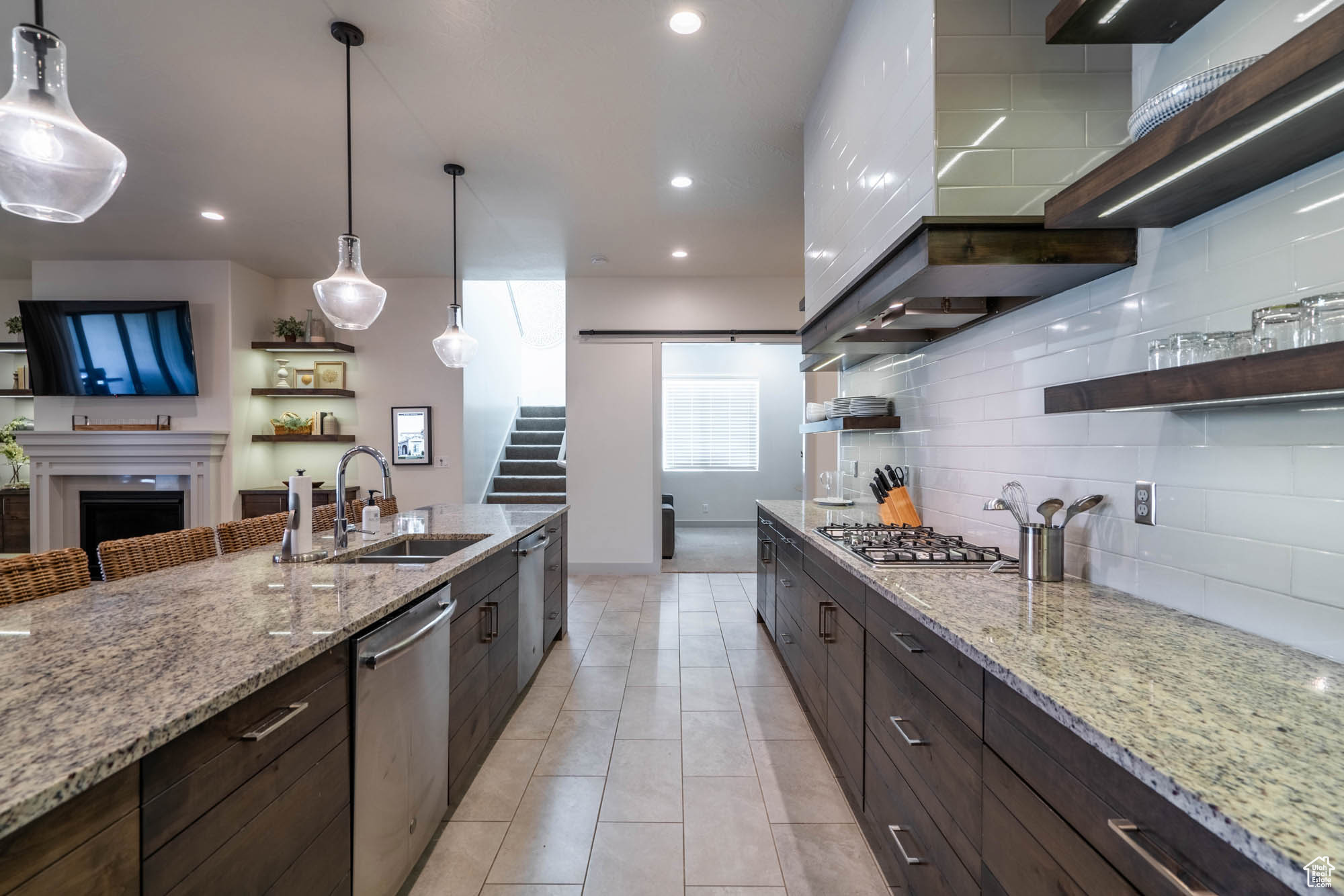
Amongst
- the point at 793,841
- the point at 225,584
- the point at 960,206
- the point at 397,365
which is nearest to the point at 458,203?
the point at 397,365

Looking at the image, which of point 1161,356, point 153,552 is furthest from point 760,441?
point 1161,356

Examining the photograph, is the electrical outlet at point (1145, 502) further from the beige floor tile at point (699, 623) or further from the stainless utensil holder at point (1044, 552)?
the beige floor tile at point (699, 623)

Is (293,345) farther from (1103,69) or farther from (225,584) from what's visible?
(1103,69)

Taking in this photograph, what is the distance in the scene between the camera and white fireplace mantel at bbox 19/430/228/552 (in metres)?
5.16

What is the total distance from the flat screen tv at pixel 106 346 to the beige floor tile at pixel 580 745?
5.15m

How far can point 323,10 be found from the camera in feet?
7.39

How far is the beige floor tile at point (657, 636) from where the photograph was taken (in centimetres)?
369

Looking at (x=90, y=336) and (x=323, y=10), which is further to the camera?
(x=90, y=336)

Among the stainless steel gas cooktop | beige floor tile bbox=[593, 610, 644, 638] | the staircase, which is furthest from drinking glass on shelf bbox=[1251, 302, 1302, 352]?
the staircase

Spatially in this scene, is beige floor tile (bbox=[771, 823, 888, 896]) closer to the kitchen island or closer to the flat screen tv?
the kitchen island

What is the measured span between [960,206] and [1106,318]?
499 mm

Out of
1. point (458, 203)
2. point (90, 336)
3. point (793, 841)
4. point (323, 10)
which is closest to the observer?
point (793, 841)

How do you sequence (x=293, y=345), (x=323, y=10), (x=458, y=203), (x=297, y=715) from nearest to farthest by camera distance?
1. (x=297, y=715)
2. (x=323, y=10)
3. (x=458, y=203)
4. (x=293, y=345)

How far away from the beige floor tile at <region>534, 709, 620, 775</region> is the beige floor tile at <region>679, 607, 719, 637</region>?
129 cm
